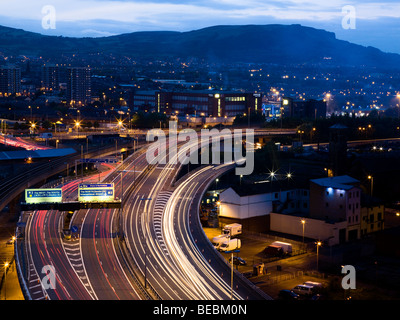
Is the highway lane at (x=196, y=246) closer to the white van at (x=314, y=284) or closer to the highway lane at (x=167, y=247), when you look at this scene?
the highway lane at (x=167, y=247)

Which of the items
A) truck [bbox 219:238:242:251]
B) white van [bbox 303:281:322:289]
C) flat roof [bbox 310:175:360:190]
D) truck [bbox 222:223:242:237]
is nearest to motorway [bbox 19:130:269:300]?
truck [bbox 219:238:242:251]

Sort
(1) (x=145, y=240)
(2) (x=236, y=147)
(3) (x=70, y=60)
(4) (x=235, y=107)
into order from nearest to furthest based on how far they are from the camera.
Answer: (1) (x=145, y=240)
(2) (x=236, y=147)
(4) (x=235, y=107)
(3) (x=70, y=60)

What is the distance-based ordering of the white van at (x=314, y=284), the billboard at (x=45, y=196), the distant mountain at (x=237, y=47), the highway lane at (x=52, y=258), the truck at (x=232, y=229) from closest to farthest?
the highway lane at (x=52, y=258), the white van at (x=314, y=284), the billboard at (x=45, y=196), the truck at (x=232, y=229), the distant mountain at (x=237, y=47)

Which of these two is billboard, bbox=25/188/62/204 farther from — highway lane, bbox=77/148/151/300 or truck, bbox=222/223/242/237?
truck, bbox=222/223/242/237

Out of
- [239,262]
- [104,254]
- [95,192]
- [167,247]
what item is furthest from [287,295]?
[95,192]

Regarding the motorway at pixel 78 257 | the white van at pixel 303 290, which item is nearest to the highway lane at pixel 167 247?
the motorway at pixel 78 257

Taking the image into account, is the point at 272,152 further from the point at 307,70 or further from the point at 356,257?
the point at 307,70

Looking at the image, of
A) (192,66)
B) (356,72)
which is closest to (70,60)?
(192,66)
